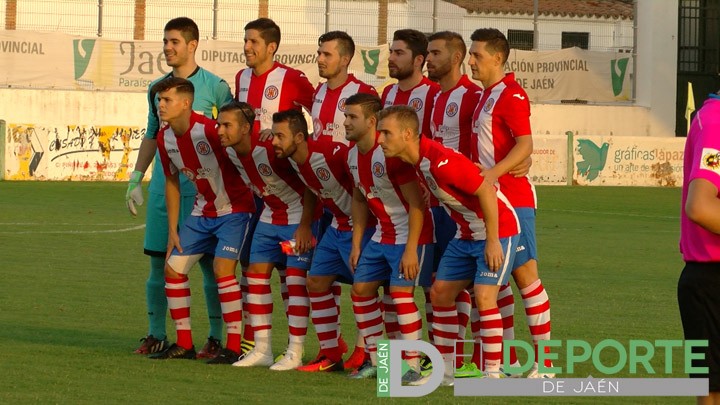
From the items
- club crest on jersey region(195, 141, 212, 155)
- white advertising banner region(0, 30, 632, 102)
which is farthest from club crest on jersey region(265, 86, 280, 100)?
white advertising banner region(0, 30, 632, 102)

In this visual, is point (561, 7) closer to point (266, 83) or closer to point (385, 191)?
point (266, 83)

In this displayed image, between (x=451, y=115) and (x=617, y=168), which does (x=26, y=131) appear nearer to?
(x=617, y=168)

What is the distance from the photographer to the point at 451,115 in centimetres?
816

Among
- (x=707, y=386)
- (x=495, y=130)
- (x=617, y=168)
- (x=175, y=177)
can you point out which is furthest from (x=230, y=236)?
(x=617, y=168)

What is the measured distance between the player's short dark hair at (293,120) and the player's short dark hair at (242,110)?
8.3 inches

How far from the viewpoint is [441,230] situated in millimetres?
8133

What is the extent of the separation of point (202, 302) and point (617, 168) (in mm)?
20577

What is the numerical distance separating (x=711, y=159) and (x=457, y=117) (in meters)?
3.61

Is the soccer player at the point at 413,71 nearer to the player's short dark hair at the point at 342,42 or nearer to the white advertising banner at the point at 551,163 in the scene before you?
the player's short dark hair at the point at 342,42

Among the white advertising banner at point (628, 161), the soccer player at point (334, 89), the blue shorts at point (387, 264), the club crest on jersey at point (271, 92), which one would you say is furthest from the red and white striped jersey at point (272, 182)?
the white advertising banner at point (628, 161)

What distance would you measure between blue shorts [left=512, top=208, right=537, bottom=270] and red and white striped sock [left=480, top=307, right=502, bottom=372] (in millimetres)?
457

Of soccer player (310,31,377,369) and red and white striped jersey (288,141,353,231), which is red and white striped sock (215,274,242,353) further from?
red and white striped jersey (288,141,353,231)

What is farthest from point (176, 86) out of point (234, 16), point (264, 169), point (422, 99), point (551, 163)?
point (234, 16)

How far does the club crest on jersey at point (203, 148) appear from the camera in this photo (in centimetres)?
848
